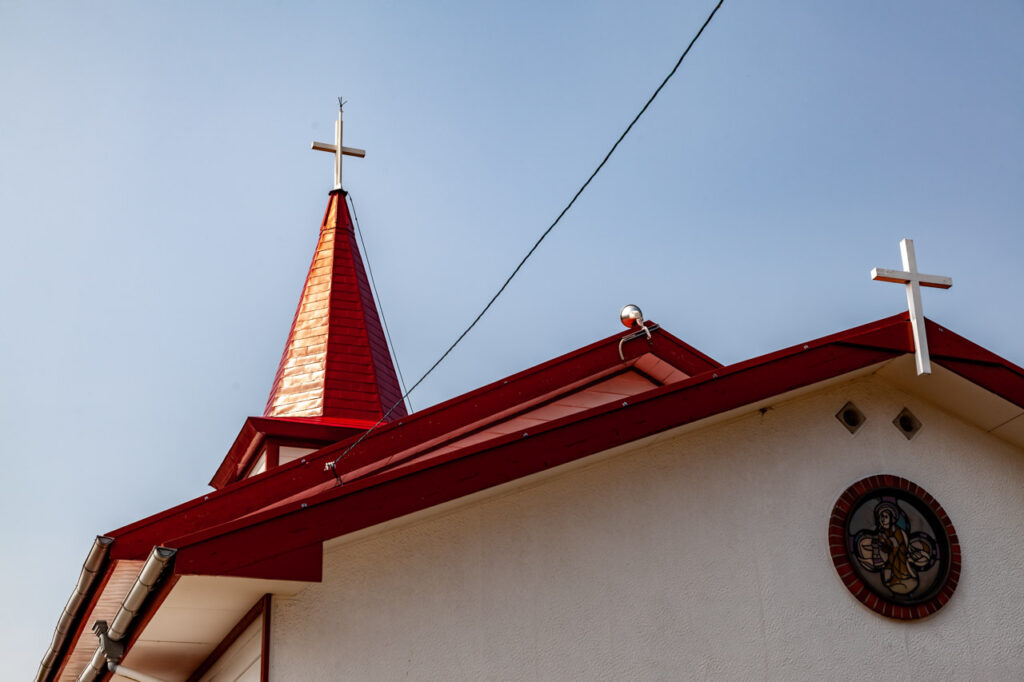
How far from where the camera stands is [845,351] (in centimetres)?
811

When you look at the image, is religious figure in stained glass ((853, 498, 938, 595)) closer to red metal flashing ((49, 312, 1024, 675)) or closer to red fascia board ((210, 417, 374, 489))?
red metal flashing ((49, 312, 1024, 675))

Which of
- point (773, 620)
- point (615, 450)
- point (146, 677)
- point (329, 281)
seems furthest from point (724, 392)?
A: point (329, 281)

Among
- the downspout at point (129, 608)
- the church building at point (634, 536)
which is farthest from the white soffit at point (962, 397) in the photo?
the downspout at point (129, 608)

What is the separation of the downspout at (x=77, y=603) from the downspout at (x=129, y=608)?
1.03 m

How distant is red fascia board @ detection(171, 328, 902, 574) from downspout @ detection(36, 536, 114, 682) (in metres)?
2.58

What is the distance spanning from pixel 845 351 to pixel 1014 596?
1940 mm

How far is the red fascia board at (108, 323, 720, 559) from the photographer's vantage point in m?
8.30

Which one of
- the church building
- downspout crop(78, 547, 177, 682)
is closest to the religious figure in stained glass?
the church building

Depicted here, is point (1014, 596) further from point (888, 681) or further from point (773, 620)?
point (773, 620)

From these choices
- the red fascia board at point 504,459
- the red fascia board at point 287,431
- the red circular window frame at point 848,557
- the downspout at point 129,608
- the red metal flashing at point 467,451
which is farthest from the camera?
the red fascia board at point 287,431

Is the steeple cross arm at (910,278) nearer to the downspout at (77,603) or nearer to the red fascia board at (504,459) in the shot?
the red fascia board at (504,459)

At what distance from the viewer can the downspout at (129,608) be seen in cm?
593

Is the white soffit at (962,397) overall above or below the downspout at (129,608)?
above

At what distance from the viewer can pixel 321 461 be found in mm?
8375
